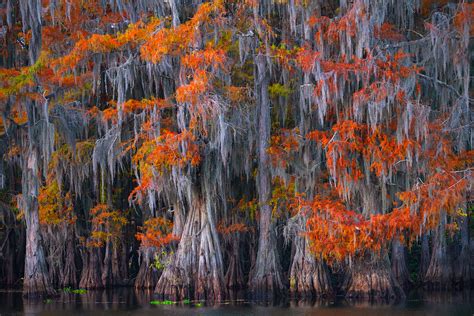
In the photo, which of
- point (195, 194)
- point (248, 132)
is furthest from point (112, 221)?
point (248, 132)

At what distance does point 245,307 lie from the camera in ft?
57.1

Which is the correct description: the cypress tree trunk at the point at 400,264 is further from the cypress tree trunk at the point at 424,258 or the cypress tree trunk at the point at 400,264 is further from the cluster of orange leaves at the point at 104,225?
the cluster of orange leaves at the point at 104,225

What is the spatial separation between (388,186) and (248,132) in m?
3.21

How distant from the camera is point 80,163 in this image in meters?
22.1

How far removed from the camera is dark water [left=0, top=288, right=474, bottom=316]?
16234 millimetres

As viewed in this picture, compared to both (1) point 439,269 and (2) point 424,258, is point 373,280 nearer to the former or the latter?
(1) point 439,269

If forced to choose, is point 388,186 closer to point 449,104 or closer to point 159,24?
point 449,104

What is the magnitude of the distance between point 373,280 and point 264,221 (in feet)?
9.24

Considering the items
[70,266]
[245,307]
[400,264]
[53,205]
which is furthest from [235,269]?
[245,307]

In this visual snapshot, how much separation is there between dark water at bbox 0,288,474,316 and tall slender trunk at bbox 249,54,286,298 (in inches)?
29.8

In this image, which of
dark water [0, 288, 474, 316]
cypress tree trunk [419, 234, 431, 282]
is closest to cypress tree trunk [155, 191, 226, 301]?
dark water [0, 288, 474, 316]

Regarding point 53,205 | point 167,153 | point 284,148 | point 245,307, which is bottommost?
point 245,307

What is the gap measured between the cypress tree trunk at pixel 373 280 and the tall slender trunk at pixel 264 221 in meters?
1.55

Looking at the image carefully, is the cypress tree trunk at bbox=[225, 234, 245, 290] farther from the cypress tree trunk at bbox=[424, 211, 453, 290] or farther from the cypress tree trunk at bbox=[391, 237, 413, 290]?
the cypress tree trunk at bbox=[424, 211, 453, 290]
